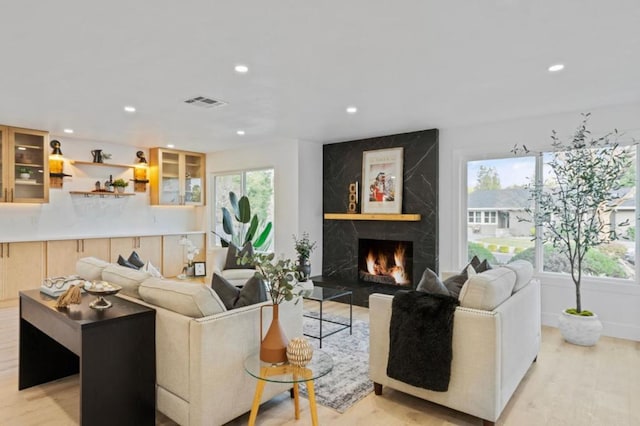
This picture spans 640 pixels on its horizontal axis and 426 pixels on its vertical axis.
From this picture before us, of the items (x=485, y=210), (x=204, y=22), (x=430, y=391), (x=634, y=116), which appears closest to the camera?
(x=204, y=22)

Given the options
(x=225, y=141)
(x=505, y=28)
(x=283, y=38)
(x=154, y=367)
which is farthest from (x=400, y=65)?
(x=225, y=141)

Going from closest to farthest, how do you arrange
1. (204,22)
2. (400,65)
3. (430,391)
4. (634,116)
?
(204,22) < (430,391) < (400,65) < (634,116)

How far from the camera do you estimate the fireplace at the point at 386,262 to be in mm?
5562

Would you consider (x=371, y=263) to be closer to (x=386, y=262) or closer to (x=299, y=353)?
(x=386, y=262)

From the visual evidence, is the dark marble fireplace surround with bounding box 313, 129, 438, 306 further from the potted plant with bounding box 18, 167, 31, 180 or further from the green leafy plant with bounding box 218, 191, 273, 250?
the potted plant with bounding box 18, 167, 31, 180

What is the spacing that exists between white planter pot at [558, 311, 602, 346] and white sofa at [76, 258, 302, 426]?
322 centimetres

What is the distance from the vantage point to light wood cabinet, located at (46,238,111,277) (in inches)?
215

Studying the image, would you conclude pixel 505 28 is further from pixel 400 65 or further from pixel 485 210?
pixel 485 210

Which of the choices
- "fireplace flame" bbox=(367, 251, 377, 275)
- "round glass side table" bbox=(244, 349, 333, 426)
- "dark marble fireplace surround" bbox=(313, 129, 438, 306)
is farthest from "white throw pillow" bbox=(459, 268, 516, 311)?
"fireplace flame" bbox=(367, 251, 377, 275)

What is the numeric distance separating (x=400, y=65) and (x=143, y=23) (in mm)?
1818

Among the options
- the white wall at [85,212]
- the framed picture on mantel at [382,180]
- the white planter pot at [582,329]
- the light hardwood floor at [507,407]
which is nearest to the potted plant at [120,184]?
the white wall at [85,212]

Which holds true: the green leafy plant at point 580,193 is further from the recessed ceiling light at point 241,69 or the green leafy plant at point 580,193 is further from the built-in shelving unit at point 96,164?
the built-in shelving unit at point 96,164

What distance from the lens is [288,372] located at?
6.89 feet

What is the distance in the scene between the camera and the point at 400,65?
9.77 ft
